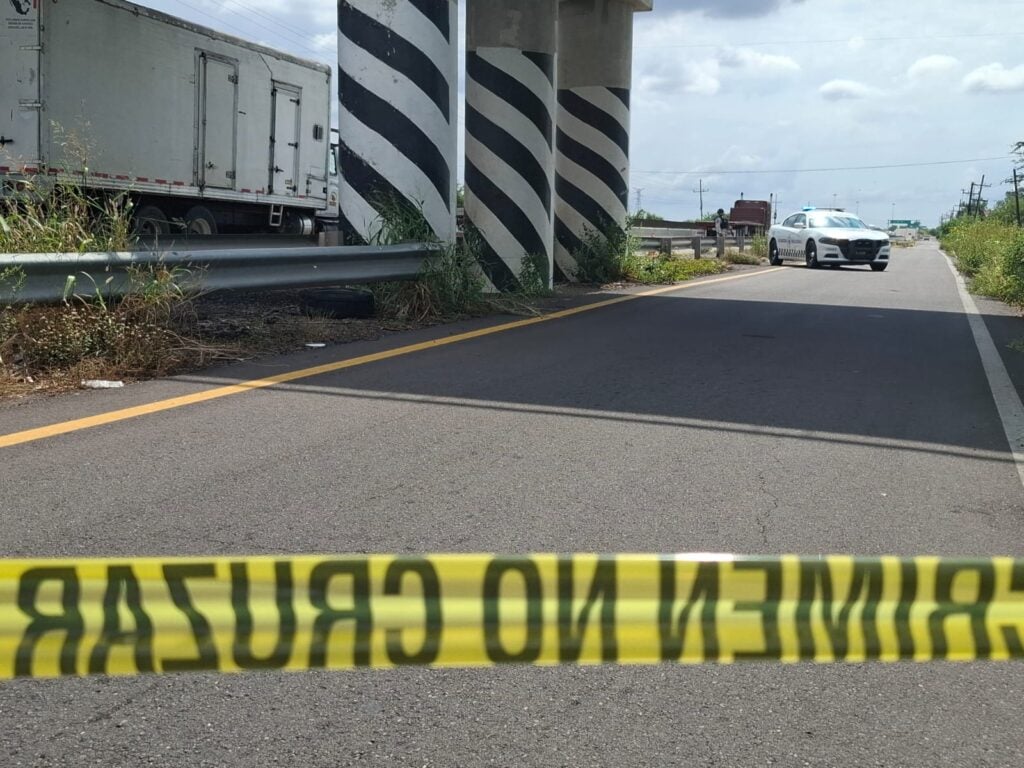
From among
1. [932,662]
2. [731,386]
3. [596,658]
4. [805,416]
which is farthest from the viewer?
[731,386]

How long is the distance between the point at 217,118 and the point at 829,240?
15.7 m

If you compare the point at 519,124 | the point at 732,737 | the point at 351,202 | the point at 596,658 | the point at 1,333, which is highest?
the point at 519,124

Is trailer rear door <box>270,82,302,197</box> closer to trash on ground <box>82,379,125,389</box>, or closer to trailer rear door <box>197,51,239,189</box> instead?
trailer rear door <box>197,51,239,189</box>

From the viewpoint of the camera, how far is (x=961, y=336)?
10.7 metres

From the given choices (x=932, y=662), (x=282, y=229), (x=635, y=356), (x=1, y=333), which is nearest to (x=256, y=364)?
(x=1, y=333)

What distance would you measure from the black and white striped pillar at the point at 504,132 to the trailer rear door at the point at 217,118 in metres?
5.44

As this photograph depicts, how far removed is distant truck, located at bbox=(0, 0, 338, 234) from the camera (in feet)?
→ 43.8

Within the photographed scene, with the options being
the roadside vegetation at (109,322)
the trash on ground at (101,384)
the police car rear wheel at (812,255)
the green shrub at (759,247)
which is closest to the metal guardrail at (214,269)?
the roadside vegetation at (109,322)

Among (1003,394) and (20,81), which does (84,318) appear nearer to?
(1003,394)

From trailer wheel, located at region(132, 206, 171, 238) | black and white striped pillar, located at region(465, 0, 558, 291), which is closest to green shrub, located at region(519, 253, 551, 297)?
black and white striped pillar, located at region(465, 0, 558, 291)

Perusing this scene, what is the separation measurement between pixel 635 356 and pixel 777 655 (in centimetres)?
618

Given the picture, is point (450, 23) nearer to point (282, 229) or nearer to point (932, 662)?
point (932, 662)

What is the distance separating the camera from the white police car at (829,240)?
26266mm

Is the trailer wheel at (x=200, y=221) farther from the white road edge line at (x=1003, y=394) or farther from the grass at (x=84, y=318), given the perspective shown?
the white road edge line at (x=1003, y=394)
